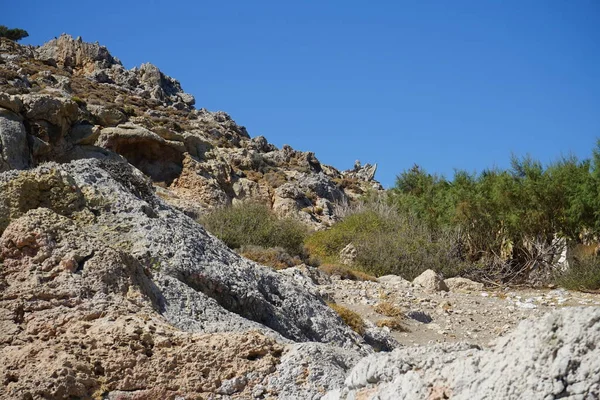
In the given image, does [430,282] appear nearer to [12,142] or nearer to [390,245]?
[390,245]

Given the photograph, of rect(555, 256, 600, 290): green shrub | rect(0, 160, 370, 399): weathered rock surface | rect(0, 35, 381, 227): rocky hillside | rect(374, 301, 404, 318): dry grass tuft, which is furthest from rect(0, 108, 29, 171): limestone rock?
rect(555, 256, 600, 290): green shrub

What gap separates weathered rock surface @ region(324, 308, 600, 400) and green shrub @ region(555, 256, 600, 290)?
625 inches

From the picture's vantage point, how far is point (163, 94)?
176 feet

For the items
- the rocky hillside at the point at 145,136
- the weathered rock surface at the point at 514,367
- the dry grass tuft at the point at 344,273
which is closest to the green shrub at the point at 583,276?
the dry grass tuft at the point at 344,273

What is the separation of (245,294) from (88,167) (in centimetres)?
165

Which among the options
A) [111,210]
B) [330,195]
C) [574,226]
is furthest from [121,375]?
[330,195]

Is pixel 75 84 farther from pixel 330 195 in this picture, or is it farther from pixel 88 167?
pixel 88 167

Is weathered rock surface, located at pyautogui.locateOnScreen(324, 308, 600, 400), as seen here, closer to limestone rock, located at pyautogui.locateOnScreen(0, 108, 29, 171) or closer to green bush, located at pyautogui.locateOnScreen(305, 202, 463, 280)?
limestone rock, located at pyautogui.locateOnScreen(0, 108, 29, 171)

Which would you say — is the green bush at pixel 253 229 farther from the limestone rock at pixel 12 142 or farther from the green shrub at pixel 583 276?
the green shrub at pixel 583 276

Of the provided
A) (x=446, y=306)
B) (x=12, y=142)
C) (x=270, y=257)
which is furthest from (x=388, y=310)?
(x=12, y=142)

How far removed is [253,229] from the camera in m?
20.0

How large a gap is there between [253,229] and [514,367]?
17.6 meters

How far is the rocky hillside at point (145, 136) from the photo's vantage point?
21.5 metres

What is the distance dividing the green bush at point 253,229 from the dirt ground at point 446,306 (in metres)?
4.40
